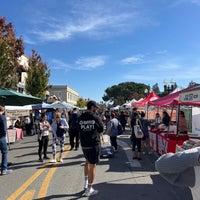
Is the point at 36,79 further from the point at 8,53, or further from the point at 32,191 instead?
the point at 32,191

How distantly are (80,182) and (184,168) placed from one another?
12.2 ft

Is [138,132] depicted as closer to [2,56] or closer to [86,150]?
[86,150]

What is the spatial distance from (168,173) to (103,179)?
3.56 m

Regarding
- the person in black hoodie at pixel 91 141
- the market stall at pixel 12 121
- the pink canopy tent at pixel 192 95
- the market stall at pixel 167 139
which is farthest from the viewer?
the market stall at pixel 12 121

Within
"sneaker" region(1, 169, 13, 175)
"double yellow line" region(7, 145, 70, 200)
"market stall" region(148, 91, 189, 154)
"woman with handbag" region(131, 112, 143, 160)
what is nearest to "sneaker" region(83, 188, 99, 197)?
"double yellow line" region(7, 145, 70, 200)

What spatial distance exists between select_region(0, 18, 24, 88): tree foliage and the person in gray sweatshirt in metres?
18.8

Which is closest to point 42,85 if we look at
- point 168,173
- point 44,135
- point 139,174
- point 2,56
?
point 2,56

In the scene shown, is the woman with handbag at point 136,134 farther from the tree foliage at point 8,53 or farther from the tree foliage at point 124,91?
the tree foliage at point 124,91

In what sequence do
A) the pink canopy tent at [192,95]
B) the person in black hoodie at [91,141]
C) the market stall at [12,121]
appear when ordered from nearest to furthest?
the person in black hoodie at [91,141], the pink canopy tent at [192,95], the market stall at [12,121]

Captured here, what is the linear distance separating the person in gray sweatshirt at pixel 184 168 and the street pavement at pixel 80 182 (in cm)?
186

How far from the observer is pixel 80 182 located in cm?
696

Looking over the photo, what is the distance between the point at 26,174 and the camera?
7.98 meters

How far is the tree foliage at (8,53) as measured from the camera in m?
21.0

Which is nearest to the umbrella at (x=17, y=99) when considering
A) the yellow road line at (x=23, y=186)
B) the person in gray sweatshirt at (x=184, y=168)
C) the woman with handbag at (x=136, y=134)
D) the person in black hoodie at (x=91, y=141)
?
the yellow road line at (x=23, y=186)
